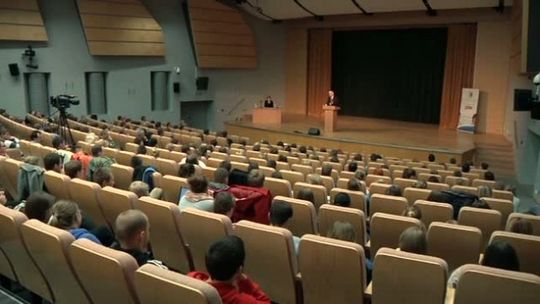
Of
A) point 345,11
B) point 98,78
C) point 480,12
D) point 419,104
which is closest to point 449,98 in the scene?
point 419,104

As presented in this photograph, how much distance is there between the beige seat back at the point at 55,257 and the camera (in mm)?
2736

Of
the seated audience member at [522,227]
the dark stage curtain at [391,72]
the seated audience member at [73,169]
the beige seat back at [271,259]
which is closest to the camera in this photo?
the beige seat back at [271,259]

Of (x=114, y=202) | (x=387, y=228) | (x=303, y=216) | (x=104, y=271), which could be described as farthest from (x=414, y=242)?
(x=114, y=202)

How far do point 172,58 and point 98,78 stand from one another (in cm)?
274

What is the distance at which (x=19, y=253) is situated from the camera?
3.24 metres

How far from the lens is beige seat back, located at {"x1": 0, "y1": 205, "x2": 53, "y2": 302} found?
312 cm

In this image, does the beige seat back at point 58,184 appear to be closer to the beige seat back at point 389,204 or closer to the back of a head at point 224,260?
the back of a head at point 224,260

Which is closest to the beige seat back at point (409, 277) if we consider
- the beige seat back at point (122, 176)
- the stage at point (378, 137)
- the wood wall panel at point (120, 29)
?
the beige seat back at point (122, 176)

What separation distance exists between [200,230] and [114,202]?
1023 mm

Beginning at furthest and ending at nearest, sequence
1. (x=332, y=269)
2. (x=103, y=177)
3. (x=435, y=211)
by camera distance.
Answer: (x=103, y=177), (x=435, y=211), (x=332, y=269)

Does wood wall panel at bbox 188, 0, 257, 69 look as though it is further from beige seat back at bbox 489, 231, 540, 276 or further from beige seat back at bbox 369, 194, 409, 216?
beige seat back at bbox 489, 231, 540, 276

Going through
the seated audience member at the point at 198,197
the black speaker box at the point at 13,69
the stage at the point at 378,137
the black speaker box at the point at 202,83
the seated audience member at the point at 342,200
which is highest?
the black speaker box at the point at 13,69

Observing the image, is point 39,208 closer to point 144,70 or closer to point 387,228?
point 387,228

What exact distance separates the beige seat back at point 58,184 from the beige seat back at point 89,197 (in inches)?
3.2
